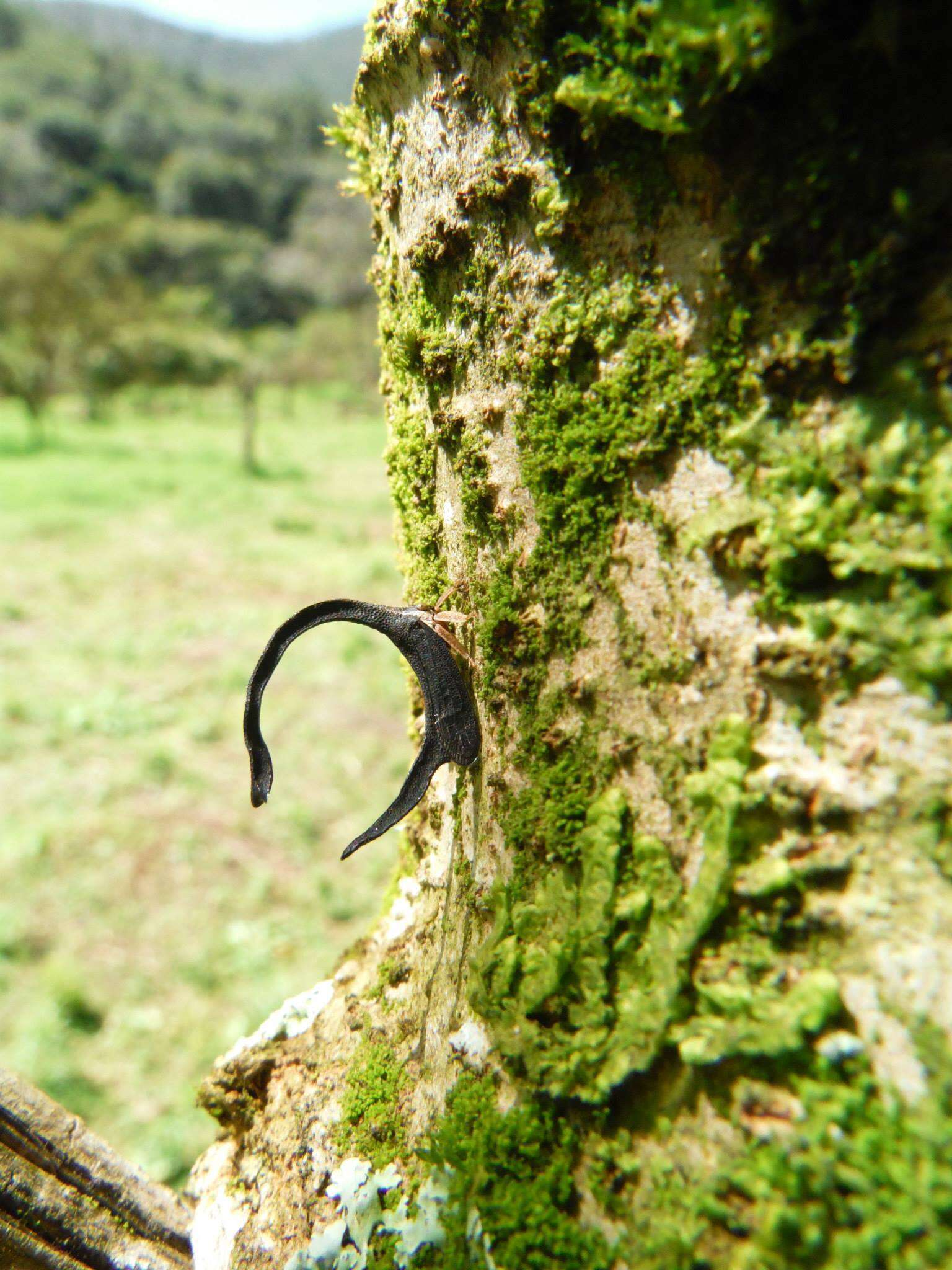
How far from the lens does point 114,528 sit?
9.83 metres

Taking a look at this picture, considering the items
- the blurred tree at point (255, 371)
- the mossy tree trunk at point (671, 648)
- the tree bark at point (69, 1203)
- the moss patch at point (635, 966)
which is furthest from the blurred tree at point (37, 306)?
the moss patch at point (635, 966)

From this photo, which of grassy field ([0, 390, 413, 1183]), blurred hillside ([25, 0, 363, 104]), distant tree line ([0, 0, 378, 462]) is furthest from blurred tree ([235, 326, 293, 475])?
blurred hillside ([25, 0, 363, 104])

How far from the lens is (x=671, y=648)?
2.79 feet

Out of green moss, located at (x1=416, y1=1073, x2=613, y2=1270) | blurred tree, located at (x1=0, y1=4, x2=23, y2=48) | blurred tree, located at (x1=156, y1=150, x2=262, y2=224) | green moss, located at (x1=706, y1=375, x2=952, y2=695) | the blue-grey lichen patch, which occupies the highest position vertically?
blurred tree, located at (x1=0, y1=4, x2=23, y2=48)

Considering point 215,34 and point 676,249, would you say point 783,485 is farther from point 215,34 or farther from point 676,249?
point 215,34

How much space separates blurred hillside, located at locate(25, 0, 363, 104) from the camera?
8369 centimetres

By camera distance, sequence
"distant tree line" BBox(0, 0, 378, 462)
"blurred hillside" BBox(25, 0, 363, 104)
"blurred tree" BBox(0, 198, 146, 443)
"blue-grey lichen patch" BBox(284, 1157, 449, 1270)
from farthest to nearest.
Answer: "blurred hillside" BBox(25, 0, 363, 104), "distant tree line" BBox(0, 0, 378, 462), "blurred tree" BBox(0, 198, 146, 443), "blue-grey lichen patch" BBox(284, 1157, 449, 1270)

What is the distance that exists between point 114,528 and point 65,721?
16.5ft

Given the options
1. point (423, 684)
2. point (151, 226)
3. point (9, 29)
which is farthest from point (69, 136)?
point (423, 684)

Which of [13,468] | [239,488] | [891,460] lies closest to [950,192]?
[891,460]

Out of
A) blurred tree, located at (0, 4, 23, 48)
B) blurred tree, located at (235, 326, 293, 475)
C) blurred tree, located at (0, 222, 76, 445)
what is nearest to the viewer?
blurred tree, located at (235, 326, 293, 475)

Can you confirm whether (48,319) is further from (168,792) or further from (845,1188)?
(845,1188)

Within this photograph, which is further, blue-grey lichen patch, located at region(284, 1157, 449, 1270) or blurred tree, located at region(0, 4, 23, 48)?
blurred tree, located at region(0, 4, 23, 48)

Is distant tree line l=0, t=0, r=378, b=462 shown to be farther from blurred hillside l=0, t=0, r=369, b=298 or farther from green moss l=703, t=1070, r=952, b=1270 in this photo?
green moss l=703, t=1070, r=952, b=1270
